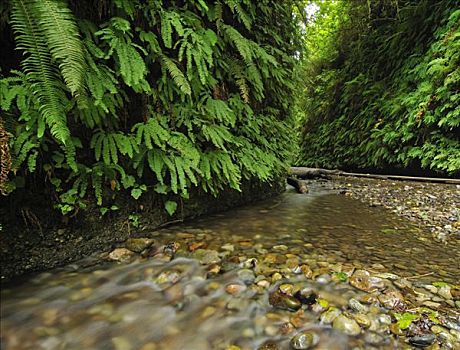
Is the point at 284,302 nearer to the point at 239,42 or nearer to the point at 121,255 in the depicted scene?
the point at 121,255

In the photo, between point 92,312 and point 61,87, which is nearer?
point 92,312

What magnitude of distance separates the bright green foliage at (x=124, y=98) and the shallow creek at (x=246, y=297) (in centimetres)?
60

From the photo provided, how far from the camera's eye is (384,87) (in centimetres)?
878

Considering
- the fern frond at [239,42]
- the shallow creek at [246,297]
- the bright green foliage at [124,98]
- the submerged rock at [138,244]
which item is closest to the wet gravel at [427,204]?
the shallow creek at [246,297]

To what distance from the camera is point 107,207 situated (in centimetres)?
239

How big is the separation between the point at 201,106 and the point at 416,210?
3241 mm

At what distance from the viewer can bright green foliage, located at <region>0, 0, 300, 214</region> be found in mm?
1597

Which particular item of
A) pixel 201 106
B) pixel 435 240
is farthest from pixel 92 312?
pixel 435 240

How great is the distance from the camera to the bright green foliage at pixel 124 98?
5.24 feet

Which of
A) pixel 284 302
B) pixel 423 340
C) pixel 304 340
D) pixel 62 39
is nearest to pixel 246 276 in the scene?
pixel 284 302

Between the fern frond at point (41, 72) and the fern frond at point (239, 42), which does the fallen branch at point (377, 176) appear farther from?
the fern frond at point (41, 72)

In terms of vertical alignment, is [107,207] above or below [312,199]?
above

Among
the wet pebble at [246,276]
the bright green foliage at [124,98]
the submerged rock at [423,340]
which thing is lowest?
the submerged rock at [423,340]

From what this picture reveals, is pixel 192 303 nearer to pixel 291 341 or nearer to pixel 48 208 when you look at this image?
pixel 291 341
